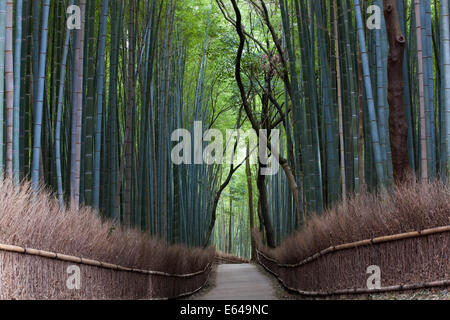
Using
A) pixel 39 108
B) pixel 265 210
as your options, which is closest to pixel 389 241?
pixel 39 108

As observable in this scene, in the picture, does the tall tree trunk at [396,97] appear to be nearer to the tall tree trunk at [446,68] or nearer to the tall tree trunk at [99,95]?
the tall tree trunk at [446,68]

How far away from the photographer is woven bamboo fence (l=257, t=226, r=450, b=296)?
289cm

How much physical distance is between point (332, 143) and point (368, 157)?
35cm

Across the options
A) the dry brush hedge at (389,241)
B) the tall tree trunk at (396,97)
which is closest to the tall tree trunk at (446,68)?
the tall tree trunk at (396,97)

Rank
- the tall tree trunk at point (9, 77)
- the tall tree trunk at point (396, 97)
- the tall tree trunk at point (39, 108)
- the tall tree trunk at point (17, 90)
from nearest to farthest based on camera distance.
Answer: the tall tree trunk at point (9, 77) < the tall tree trunk at point (17, 90) < the tall tree trunk at point (39, 108) < the tall tree trunk at point (396, 97)

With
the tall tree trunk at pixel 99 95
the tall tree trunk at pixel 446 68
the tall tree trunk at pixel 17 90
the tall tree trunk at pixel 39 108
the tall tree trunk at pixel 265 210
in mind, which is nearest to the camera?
the tall tree trunk at pixel 17 90

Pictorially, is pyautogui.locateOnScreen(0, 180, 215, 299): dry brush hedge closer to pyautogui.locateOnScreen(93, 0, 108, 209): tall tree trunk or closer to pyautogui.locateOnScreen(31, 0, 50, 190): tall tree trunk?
pyautogui.locateOnScreen(31, 0, 50, 190): tall tree trunk

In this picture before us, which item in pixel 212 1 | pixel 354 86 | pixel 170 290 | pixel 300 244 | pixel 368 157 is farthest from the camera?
pixel 212 1

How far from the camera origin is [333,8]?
16.7 feet

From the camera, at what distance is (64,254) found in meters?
2.91

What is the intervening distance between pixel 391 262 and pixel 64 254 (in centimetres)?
182

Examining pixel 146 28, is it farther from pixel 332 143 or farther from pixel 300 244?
pixel 300 244

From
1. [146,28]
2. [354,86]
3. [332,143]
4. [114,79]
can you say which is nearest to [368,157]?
[332,143]

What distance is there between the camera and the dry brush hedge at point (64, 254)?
2361 millimetres
